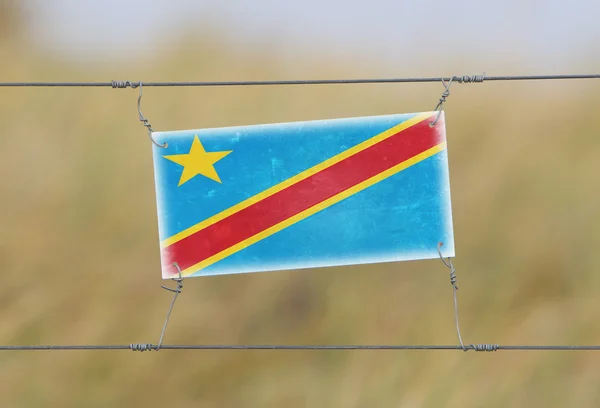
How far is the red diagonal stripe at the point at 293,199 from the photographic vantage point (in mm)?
1526

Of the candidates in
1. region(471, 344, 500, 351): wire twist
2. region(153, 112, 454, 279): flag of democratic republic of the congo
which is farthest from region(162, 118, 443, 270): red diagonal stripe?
region(471, 344, 500, 351): wire twist

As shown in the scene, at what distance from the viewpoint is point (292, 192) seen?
5.04 feet

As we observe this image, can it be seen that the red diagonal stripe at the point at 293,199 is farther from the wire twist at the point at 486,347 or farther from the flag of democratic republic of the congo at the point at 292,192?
the wire twist at the point at 486,347

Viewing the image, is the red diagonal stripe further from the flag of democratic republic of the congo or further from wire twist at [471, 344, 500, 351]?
wire twist at [471, 344, 500, 351]

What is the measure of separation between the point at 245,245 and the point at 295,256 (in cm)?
13

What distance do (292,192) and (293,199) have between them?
18 millimetres

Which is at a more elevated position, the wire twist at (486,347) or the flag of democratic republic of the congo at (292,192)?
the flag of democratic republic of the congo at (292,192)

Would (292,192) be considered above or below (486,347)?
above

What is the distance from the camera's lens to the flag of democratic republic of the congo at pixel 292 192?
1518 millimetres

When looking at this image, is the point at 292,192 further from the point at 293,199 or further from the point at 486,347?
the point at 486,347

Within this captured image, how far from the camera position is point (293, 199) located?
5.04 ft

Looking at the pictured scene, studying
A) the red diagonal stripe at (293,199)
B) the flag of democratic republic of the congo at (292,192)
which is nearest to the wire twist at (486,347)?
the flag of democratic republic of the congo at (292,192)

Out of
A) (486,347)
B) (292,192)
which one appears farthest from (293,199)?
(486,347)

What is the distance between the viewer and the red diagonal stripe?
5.01 ft
